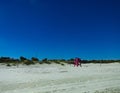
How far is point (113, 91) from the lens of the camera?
12883 millimetres

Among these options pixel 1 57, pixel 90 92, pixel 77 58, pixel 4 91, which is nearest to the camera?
pixel 90 92

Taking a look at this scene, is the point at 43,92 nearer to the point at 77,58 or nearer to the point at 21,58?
the point at 77,58

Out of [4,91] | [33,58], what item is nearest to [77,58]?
[33,58]

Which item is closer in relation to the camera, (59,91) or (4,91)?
(59,91)

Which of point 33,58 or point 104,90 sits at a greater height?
point 33,58

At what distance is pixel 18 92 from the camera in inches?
512

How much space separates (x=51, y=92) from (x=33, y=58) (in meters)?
36.6

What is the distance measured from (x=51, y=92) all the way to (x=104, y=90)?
241 cm

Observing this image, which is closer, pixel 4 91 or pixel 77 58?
pixel 4 91

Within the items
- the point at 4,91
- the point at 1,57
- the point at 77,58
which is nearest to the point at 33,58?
the point at 1,57

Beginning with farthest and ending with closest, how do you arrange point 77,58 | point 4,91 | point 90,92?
point 77,58 < point 4,91 < point 90,92

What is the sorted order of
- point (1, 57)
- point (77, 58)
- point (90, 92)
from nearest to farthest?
point (90, 92) → point (77, 58) → point (1, 57)

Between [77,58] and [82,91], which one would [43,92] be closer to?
[82,91]

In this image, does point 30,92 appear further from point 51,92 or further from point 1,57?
point 1,57
